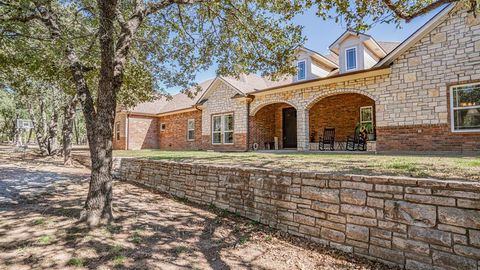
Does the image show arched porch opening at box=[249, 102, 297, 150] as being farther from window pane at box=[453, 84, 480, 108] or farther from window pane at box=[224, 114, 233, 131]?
window pane at box=[453, 84, 480, 108]

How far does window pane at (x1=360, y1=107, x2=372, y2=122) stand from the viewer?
12.3 metres

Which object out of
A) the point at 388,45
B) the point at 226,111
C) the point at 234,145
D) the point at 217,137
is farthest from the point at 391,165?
the point at 388,45

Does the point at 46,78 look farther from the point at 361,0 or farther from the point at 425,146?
the point at 425,146

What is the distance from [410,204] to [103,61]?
207 inches

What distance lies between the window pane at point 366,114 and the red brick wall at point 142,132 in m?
15.3

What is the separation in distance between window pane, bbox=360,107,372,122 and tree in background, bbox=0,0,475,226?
24.5ft

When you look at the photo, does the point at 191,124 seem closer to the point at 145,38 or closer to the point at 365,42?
the point at 145,38

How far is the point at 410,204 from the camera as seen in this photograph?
124 inches

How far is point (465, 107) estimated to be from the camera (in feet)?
26.5

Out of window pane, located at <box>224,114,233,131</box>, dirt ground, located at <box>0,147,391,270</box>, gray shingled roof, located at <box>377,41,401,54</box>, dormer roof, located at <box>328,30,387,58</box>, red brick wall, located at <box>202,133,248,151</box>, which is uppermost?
gray shingled roof, located at <box>377,41,401,54</box>

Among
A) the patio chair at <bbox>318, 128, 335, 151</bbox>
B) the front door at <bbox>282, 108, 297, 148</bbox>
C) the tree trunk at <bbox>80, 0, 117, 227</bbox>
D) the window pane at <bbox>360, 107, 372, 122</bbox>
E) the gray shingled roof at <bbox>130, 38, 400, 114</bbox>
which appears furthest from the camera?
the front door at <bbox>282, 108, 297, 148</bbox>

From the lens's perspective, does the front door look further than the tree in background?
Yes

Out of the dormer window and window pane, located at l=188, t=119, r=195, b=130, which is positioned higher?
the dormer window

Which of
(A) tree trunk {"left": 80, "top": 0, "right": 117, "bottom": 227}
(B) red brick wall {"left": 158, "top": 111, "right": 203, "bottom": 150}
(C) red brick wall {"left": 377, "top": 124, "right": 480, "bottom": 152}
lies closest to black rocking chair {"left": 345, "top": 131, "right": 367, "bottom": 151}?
(C) red brick wall {"left": 377, "top": 124, "right": 480, "bottom": 152}
